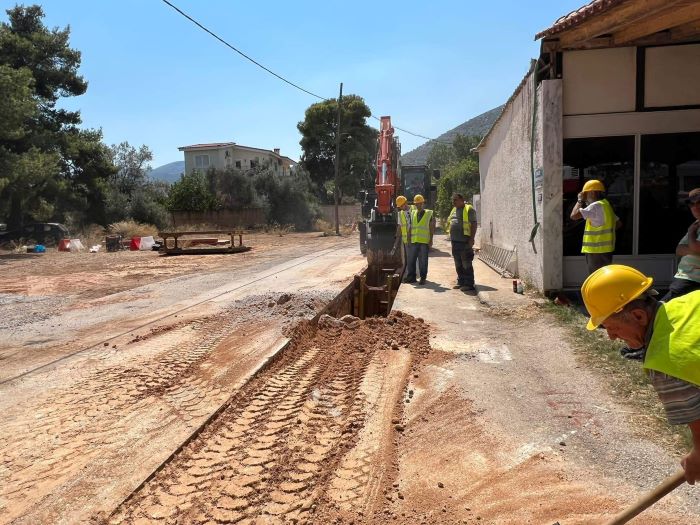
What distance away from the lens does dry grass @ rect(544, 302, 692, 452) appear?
3.98 meters

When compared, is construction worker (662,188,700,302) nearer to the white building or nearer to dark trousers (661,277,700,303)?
dark trousers (661,277,700,303)

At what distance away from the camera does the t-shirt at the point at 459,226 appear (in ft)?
33.2

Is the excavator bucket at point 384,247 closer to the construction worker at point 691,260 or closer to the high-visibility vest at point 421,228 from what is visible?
the high-visibility vest at point 421,228

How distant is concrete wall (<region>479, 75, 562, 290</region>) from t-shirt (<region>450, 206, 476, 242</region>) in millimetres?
962

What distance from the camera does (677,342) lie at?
6.50 feet

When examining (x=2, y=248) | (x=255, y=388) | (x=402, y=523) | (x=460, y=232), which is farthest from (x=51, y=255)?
(x=402, y=523)

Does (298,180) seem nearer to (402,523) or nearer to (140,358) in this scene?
(140,358)

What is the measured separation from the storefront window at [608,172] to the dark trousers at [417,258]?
9.78 ft

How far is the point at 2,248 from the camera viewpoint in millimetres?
25703

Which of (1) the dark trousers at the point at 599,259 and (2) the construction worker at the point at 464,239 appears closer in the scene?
(1) the dark trousers at the point at 599,259

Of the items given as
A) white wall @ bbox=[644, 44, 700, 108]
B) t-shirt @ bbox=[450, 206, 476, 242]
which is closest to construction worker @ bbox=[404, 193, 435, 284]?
t-shirt @ bbox=[450, 206, 476, 242]

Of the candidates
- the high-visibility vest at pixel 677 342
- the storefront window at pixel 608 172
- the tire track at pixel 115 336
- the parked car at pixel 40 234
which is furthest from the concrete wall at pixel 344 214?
the high-visibility vest at pixel 677 342

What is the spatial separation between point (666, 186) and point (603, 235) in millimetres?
2472

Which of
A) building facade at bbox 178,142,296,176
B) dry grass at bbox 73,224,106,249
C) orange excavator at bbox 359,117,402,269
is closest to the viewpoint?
orange excavator at bbox 359,117,402,269
